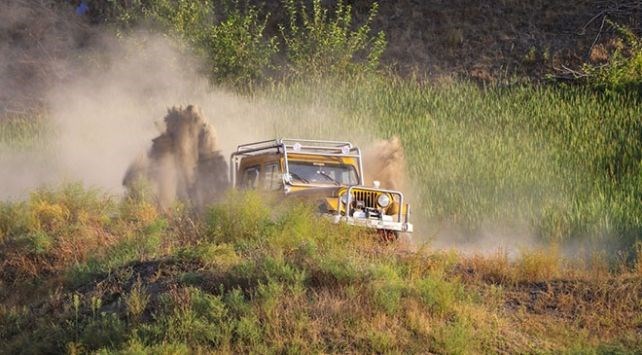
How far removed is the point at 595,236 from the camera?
2172 centimetres

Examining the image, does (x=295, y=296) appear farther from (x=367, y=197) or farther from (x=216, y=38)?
(x=216, y=38)

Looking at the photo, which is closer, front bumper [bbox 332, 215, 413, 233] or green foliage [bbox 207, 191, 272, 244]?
green foliage [bbox 207, 191, 272, 244]

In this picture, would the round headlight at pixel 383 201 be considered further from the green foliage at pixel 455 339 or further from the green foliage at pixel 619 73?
the green foliage at pixel 619 73

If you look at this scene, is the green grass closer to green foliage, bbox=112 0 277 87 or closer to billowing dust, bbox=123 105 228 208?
green foliage, bbox=112 0 277 87

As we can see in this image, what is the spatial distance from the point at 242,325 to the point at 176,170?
10.9m

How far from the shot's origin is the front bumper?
16562 mm

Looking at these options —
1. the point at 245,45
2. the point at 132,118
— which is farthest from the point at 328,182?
the point at 245,45

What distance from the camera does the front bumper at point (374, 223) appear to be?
54.3ft

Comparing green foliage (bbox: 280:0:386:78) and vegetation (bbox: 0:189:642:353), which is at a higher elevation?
green foliage (bbox: 280:0:386:78)

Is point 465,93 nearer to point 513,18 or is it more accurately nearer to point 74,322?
point 513,18

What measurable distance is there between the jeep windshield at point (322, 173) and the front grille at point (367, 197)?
1190mm

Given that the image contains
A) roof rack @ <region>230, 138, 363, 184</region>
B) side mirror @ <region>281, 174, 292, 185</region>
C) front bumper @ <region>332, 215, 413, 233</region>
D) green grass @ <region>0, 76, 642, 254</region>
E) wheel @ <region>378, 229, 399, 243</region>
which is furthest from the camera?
green grass @ <region>0, 76, 642, 254</region>

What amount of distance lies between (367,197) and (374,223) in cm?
64

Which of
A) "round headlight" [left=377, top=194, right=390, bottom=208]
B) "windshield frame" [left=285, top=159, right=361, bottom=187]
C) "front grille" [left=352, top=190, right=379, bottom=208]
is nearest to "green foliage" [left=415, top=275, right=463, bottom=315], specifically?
"round headlight" [left=377, top=194, right=390, bottom=208]
